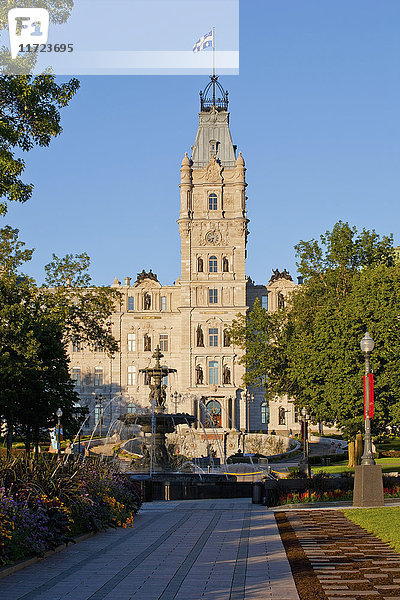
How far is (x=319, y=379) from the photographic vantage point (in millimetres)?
44469

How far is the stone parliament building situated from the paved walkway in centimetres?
7111

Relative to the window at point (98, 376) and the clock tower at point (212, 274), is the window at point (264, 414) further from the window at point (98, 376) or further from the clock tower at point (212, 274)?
the window at point (98, 376)

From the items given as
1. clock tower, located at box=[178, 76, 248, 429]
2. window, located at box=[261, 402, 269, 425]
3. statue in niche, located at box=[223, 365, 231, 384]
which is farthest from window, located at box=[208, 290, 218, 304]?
window, located at box=[261, 402, 269, 425]

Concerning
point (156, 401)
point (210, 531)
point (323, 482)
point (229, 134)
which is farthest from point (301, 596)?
point (229, 134)

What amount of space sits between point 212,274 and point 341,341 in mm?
51877

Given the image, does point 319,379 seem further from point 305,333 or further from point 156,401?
point 156,401

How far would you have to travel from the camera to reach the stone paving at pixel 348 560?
10.9 metres

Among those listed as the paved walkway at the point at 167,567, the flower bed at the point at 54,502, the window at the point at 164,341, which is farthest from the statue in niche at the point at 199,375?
the paved walkway at the point at 167,567

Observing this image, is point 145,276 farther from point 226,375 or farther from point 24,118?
point 24,118

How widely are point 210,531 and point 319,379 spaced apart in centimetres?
2683

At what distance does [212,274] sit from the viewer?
306ft

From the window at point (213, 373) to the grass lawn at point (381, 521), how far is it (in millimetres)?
69531

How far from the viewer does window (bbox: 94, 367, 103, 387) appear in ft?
319

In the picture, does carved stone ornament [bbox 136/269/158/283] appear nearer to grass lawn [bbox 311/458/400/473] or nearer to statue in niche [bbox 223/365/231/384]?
statue in niche [bbox 223/365/231/384]
